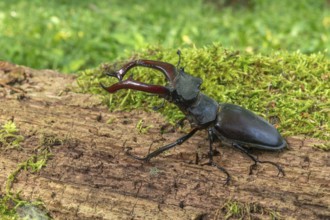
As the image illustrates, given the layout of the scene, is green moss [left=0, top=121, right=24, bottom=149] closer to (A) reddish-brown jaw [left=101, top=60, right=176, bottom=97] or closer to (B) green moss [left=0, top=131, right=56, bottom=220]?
(B) green moss [left=0, top=131, right=56, bottom=220]

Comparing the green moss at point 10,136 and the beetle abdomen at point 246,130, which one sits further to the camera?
the green moss at point 10,136

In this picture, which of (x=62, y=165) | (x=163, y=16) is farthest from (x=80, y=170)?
(x=163, y=16)

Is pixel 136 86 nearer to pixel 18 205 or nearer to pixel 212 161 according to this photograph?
pixel 212 161

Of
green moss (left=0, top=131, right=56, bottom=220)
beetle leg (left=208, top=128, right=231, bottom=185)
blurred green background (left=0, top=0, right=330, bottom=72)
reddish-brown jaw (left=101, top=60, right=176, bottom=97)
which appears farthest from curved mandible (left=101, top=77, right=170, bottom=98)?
blurred green background (left=0, top=0, right=330, bottom=72)

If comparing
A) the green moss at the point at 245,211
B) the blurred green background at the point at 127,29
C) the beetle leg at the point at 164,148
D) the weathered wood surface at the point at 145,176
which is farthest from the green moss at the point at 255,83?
the blurred green background at the point at 127,29

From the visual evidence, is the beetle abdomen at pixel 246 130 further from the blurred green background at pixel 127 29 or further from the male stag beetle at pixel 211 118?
the blurred green background at pixel 127 29

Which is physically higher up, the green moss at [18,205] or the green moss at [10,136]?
the green moss at [10,136]

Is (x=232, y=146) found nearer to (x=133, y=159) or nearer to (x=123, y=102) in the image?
(x=133, y=159)
